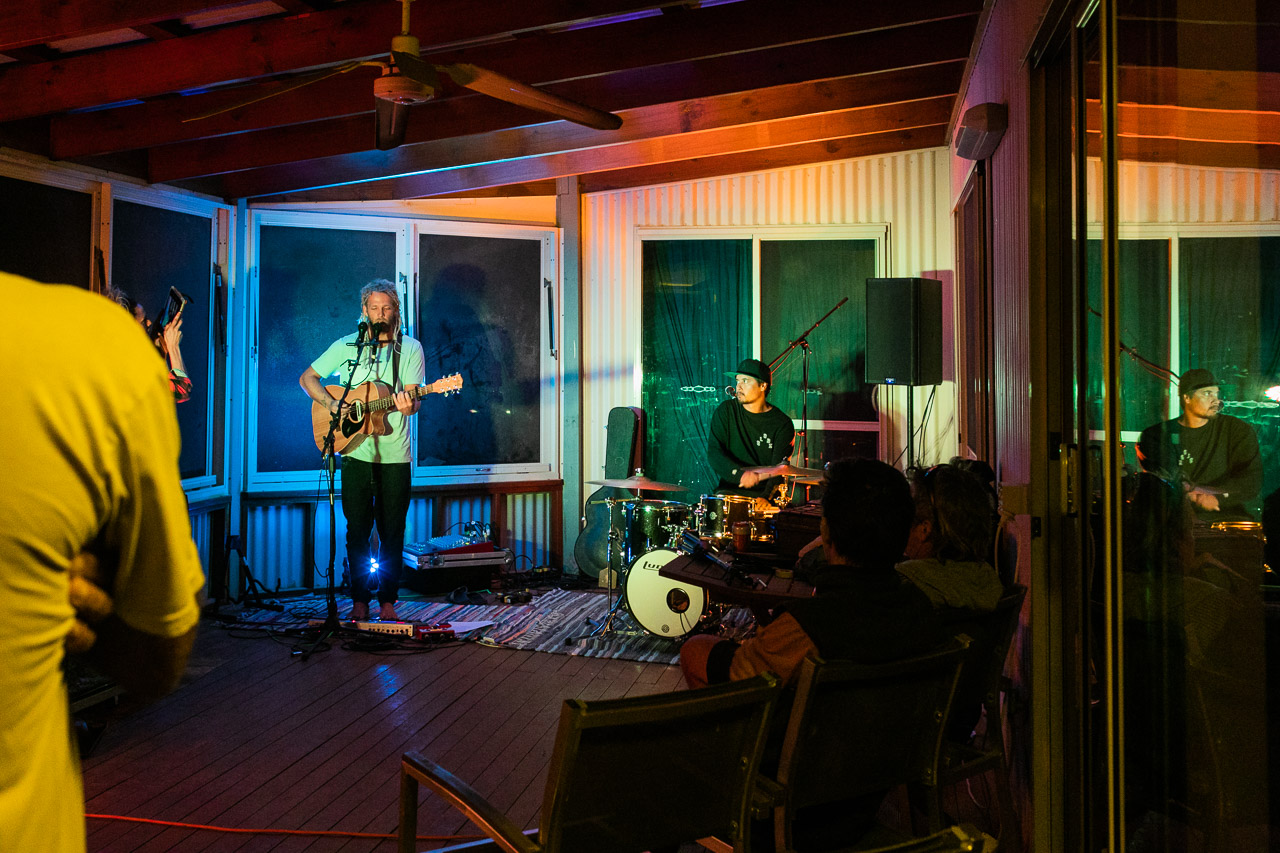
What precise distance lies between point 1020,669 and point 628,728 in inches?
83.2

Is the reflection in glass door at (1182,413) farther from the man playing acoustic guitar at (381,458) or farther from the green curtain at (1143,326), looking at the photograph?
the man playing acoustic guitar at (381,458)

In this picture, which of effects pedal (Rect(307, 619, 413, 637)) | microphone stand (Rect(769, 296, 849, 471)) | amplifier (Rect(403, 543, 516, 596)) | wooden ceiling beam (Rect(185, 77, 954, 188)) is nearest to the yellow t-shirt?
effects pedal (Rect(307, 619, 413, 637))

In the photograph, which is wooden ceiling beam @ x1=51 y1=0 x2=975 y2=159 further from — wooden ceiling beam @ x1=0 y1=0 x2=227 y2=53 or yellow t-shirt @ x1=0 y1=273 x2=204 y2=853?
yellow t-shirt @ x1=0 y1=273 x2=204 y2=853

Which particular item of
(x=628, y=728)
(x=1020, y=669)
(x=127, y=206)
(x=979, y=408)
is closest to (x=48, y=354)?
(x=628, y=728)

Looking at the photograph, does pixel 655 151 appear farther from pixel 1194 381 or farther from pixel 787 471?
pixel 1194 381

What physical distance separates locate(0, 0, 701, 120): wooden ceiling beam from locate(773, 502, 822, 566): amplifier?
2.36 m

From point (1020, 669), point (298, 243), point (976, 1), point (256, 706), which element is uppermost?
point (976, 1)

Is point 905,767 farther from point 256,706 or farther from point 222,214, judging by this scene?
point 222,214

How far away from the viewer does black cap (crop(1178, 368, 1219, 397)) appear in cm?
151

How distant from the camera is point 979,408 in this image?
15.3ft

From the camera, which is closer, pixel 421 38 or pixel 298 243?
pixel 421 38

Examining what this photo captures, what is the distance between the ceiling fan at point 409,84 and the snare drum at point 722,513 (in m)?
2.17

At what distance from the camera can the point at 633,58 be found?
4949mm

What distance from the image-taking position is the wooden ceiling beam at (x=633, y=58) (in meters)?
4.67
